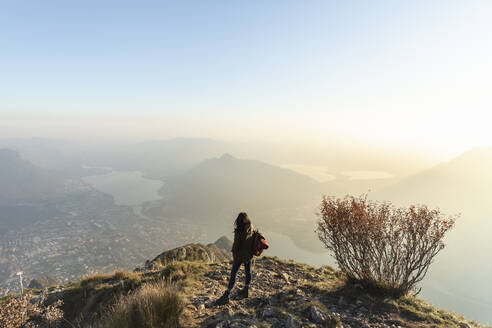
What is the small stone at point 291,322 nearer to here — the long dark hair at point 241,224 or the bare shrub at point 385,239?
the long dark hair at point 241,224

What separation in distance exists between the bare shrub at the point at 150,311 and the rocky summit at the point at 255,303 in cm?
2

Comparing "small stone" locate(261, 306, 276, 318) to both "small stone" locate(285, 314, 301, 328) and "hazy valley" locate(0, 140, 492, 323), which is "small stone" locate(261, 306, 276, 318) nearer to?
"small stone" locate(285, 314, 301, 328)

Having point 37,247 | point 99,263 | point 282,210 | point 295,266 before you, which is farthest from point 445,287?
point 37,247

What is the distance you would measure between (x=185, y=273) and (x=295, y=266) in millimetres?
5362

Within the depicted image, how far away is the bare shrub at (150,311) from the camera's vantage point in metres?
4.23

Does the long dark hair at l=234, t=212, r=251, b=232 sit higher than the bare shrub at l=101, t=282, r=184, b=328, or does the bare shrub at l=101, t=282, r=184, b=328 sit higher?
the long dark hair at l=234, t=212, r=251, b=232

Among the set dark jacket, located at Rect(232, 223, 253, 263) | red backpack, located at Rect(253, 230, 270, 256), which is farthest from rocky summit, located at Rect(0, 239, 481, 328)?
red backpack, located at Rect(253, 230, 270, 256)

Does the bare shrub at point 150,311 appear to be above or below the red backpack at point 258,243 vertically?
below

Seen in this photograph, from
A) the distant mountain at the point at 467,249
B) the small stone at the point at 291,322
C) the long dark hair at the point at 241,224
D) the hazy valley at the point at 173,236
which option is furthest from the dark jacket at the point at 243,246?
the distant mountain at the point at 467,249

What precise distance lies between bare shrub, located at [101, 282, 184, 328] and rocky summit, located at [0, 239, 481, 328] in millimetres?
20

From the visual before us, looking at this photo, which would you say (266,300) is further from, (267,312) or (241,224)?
(241,224)

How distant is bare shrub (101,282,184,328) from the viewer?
4.23 metres

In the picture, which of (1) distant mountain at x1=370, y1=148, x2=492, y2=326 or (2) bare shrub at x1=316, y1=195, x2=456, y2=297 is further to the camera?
(1) distant mountain at x1=370, y1=148, x2=492, y2=326

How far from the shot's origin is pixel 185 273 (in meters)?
8.27
